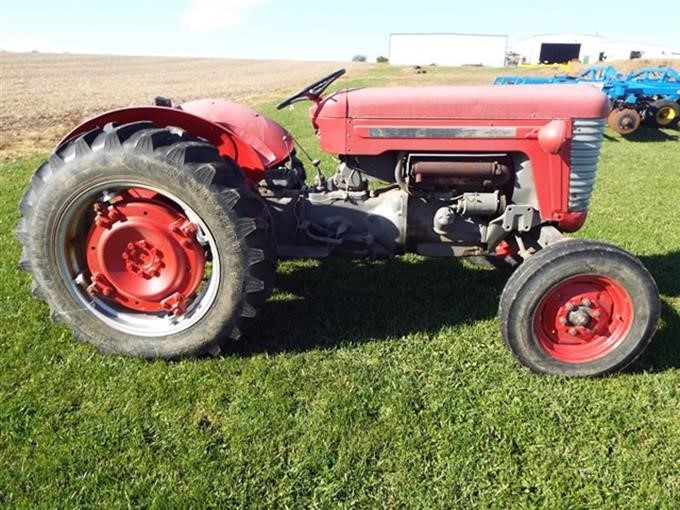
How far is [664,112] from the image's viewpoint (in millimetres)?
11703

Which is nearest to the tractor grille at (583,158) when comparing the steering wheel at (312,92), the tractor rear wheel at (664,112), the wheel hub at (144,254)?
the steering wheel at (312,92)

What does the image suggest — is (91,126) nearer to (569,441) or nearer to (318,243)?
(318,243)

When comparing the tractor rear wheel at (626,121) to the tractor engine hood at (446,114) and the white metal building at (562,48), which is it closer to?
the tractor engine hood at (446,114)

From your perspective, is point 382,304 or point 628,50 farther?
point 628,50

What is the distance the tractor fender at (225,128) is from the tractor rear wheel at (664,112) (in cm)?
1127

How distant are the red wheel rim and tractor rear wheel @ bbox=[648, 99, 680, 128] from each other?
1084 centimetres

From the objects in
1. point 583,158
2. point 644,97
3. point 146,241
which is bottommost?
point 146,241

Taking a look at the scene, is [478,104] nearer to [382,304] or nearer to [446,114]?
[446,114]

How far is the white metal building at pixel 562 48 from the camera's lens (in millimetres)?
57719

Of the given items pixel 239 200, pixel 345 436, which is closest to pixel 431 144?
pixel 239 200

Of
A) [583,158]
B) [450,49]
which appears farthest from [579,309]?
[450,49]

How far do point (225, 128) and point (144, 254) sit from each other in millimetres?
816

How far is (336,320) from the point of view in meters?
3.34

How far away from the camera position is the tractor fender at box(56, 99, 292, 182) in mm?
2861
